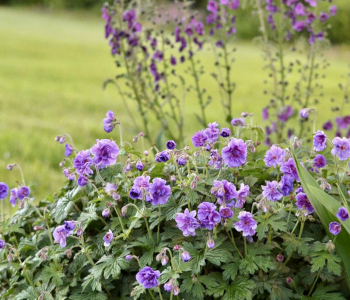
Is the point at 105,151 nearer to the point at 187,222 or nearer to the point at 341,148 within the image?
the point at 187,222

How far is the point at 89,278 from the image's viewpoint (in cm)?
149

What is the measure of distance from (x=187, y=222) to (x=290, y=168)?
14.0 inches

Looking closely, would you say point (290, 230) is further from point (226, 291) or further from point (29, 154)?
point (29, 154)

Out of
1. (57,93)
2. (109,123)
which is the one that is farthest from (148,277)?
(57,93)

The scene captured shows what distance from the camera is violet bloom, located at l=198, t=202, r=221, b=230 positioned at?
137 cm

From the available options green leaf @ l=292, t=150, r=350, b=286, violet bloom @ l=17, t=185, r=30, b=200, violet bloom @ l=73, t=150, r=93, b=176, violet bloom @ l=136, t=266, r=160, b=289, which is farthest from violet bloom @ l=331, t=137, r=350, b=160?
violet bloom @ l=17, t=185, r=30, b=200

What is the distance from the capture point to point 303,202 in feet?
4.85

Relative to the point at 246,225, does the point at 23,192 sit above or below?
below

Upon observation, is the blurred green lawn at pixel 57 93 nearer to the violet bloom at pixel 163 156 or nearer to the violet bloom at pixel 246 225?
the violet bloom at pixel 163 156

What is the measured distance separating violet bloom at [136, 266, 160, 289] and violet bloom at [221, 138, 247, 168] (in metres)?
0.36

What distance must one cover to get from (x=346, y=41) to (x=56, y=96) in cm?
875

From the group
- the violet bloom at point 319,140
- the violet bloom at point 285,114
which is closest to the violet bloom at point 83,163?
the violet bloom at point 319,140

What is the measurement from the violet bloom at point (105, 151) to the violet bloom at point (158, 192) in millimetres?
167

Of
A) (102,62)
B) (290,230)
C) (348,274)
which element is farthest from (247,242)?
(102,62)
